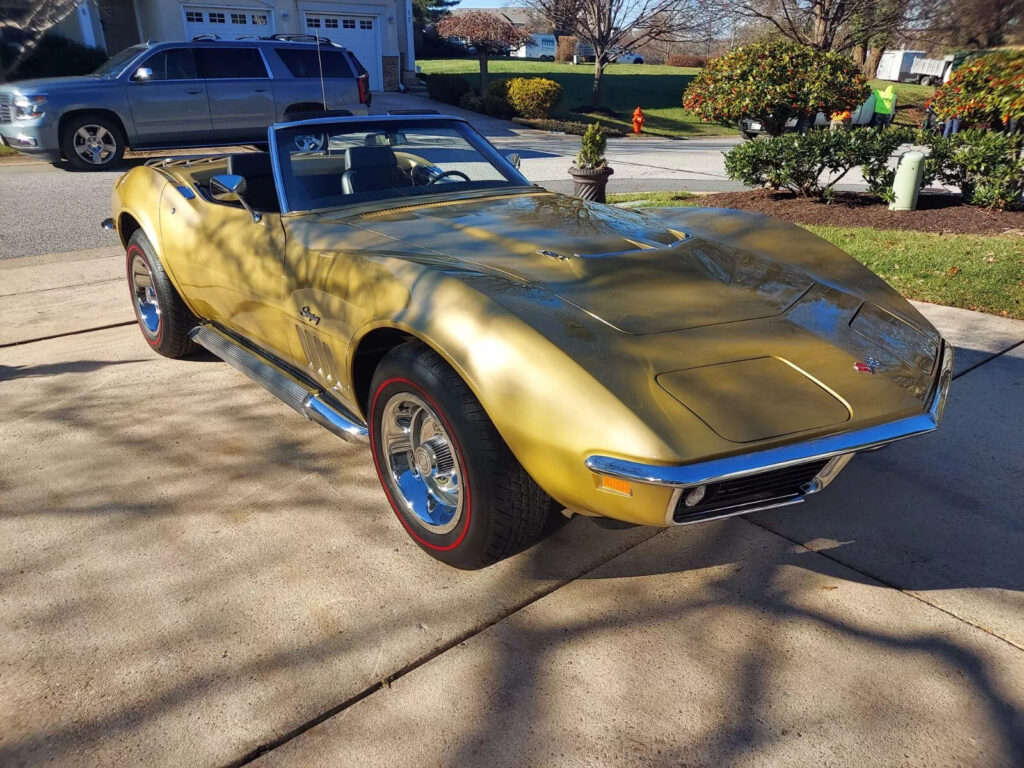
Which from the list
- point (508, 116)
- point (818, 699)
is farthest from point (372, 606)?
point (508, 116)

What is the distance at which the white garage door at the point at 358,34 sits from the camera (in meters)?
24.0

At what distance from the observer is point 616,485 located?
7.04ft

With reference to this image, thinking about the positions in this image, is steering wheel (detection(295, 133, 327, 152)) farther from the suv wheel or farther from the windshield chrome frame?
the suv wheel

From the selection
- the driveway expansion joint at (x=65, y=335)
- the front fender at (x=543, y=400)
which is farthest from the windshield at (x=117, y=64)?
the front fender at (x=543, y=400)

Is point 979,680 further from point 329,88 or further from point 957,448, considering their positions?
point 329,88

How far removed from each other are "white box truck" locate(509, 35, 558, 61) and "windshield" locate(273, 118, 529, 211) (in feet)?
212

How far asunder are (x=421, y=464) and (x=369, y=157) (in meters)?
1.81

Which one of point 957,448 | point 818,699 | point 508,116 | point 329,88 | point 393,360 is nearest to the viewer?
point 818,699

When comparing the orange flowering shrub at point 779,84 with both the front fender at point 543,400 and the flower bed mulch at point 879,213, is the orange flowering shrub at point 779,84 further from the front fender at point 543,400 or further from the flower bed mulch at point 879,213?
the front fender at point 543,400

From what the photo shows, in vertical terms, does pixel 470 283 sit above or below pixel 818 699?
above

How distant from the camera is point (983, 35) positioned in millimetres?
5629

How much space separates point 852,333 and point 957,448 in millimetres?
1361

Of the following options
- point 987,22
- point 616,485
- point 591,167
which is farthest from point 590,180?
point 616,485

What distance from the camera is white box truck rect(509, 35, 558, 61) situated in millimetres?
64375
